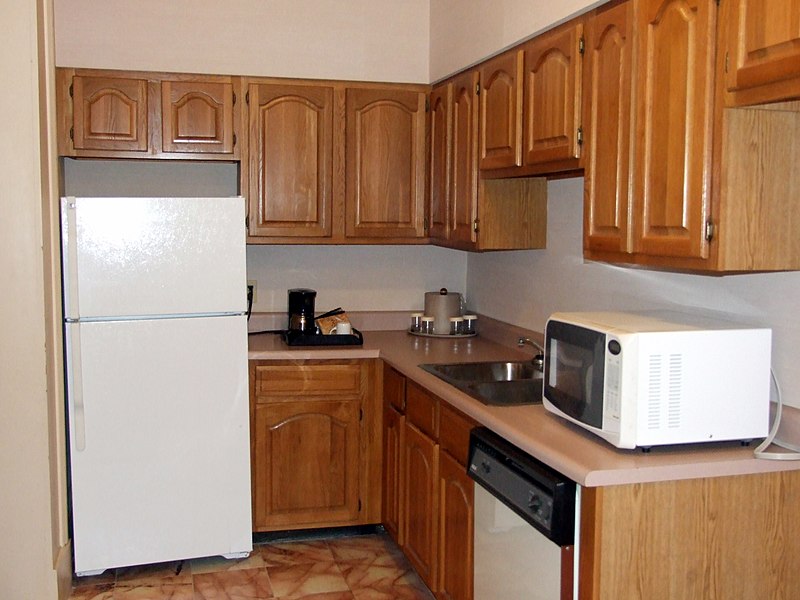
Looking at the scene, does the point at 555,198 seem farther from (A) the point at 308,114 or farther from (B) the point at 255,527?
(B) the point at 255,527

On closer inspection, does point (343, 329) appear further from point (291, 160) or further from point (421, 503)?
point (421, 503)

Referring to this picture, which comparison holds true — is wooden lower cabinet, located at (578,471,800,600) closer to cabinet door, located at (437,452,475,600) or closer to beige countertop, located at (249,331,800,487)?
beige countertop, located at (249,331,800,487)

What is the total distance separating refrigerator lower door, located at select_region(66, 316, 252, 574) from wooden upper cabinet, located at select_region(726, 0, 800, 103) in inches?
87.1

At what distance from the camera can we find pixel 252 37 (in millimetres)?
3965

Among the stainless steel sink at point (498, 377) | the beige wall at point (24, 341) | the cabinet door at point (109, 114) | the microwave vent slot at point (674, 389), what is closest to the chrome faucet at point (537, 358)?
the stainless steel sink at point (498, 377)

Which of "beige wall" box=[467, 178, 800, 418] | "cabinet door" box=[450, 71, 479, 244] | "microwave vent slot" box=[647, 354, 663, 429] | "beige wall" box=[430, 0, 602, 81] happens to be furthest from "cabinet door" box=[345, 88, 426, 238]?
"microwave vent slot" box=[647, 354, 663, 429]

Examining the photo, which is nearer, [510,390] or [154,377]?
[510,390]

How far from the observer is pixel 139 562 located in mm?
3523

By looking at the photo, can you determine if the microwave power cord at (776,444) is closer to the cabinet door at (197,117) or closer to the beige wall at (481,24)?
the beige wall at (481,24)

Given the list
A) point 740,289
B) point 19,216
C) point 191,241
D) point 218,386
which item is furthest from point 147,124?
point 740,289

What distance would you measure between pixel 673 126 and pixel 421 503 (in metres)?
1.75

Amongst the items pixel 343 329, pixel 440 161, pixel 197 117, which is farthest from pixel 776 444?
pixel 197 117

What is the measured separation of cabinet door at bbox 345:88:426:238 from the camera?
400 centimetres

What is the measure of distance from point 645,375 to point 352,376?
6.29ft
